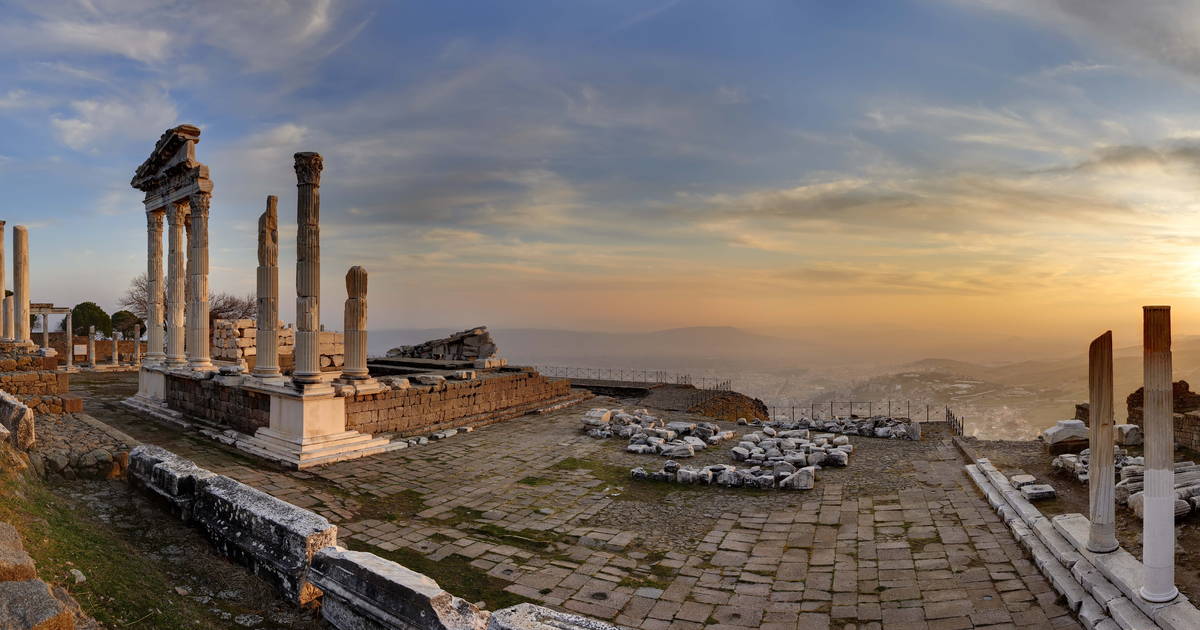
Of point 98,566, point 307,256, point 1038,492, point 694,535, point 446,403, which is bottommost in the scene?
point 694,535

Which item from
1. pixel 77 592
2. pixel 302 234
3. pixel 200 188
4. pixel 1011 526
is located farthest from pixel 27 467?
pixel 1011 526

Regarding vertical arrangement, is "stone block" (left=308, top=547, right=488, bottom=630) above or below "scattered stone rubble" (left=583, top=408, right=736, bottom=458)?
above

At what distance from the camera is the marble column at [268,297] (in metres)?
12.6

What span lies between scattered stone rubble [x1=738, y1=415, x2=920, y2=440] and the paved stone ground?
71.6 inches

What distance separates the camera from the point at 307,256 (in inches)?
465

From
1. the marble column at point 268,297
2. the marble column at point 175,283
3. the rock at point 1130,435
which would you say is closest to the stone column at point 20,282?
the marble column at point 175,283

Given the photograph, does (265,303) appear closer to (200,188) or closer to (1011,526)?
(200,188)

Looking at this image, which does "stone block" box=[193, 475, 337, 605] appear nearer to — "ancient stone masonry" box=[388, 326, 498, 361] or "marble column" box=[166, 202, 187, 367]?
"marble column" box=[166, 202, 187, 367]

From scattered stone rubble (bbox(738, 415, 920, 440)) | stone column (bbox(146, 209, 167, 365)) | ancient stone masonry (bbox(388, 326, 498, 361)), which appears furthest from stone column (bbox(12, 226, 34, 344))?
scattered stone rubble (bbox(738, 415, 920, 440))

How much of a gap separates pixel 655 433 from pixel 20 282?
79.5ft

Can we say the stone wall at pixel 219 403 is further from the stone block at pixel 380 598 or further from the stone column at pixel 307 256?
the stone block at pixel 380 598

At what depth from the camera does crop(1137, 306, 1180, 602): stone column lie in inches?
207

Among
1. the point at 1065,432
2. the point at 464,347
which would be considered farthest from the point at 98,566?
the point at 464,347

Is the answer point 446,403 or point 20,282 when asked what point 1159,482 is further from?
point 20,282
